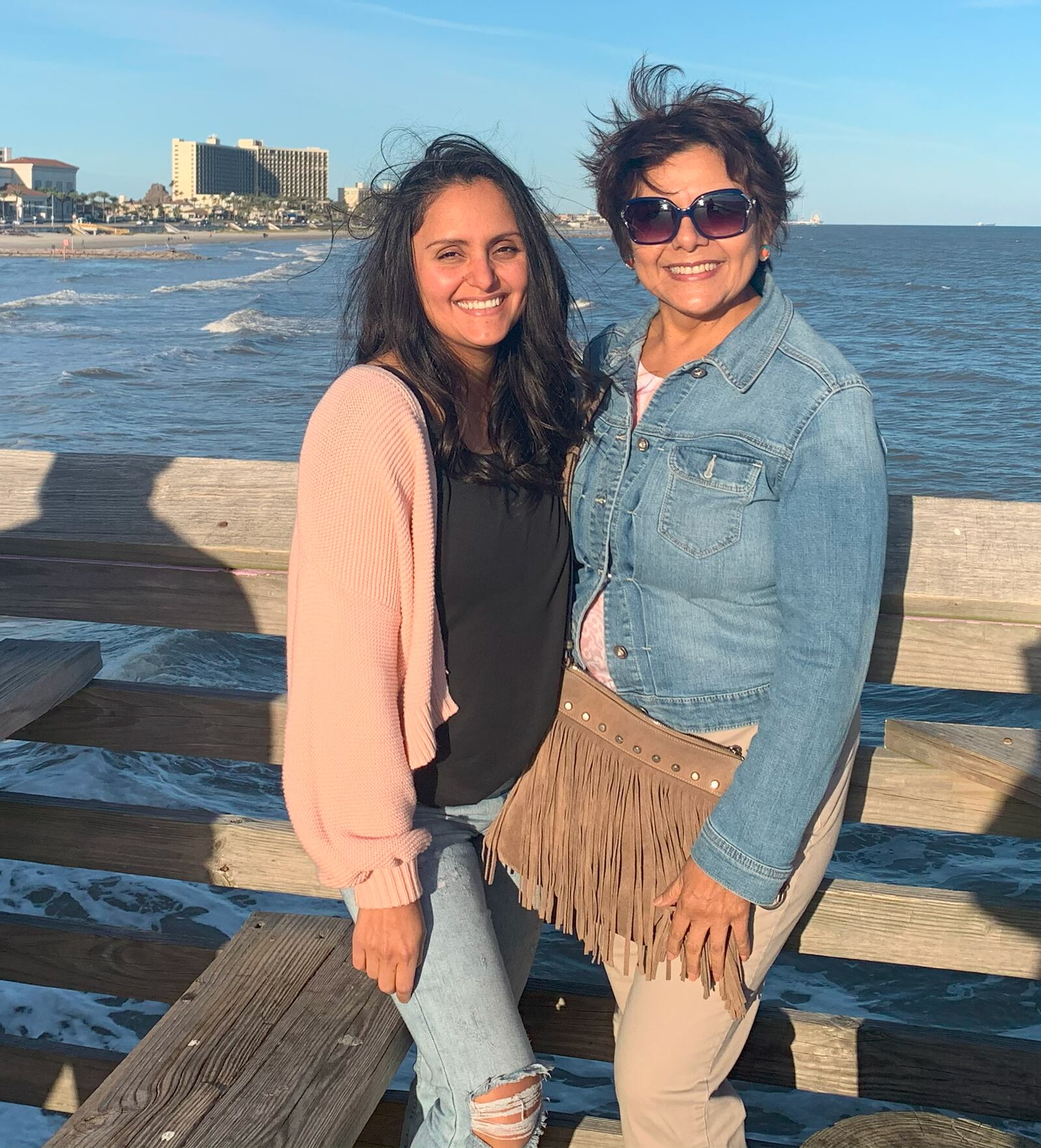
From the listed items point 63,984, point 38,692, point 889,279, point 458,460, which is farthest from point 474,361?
point 889,279

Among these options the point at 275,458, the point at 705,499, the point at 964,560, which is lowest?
the point at 275,458

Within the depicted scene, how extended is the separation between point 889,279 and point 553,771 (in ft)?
208

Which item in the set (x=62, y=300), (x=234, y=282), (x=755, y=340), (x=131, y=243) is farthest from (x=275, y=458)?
(x=131, y=243)

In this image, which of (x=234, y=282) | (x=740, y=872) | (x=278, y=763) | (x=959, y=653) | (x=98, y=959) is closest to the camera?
(x=740, y=872)

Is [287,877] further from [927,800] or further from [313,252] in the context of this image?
[313,252]

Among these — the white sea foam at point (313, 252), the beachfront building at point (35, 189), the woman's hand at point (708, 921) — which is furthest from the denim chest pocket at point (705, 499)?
the beachfront building at point (35, 189)

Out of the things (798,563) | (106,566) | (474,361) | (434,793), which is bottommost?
(434,793)

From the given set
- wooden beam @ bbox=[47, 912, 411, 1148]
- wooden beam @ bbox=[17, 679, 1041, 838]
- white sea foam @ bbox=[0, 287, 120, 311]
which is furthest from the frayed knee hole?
white sea foam @ bbox=[0, 287, 120, 311]

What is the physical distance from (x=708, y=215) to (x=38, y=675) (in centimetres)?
158

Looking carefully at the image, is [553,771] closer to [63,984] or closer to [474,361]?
[474,361]

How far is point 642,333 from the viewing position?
7.87ft

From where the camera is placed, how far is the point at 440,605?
6.86 ft

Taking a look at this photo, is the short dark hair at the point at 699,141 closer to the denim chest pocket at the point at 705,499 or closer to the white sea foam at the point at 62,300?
the denim chest pocket at the point at 705,499

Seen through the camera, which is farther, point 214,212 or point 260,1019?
point 214,212
